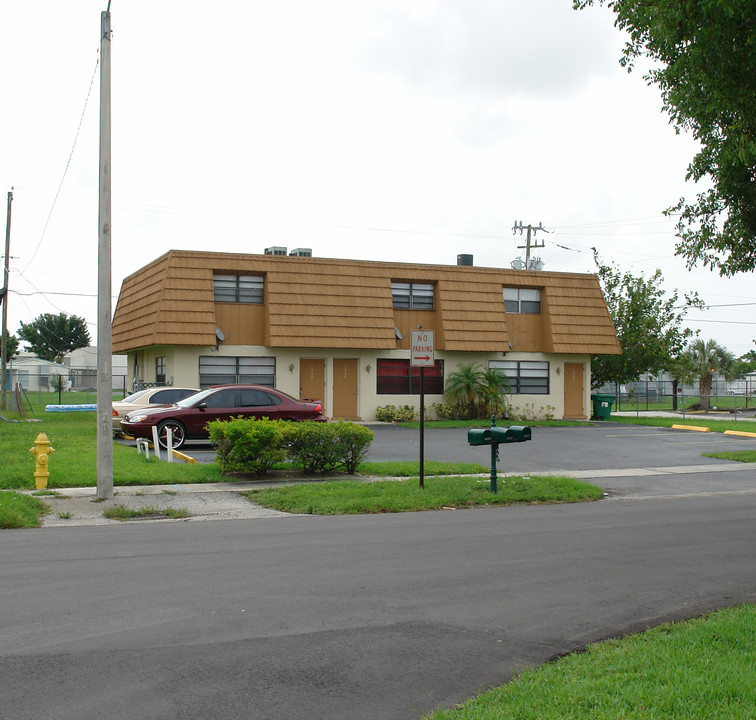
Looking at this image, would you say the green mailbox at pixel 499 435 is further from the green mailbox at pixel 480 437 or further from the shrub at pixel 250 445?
the shrub at pixel 250 445

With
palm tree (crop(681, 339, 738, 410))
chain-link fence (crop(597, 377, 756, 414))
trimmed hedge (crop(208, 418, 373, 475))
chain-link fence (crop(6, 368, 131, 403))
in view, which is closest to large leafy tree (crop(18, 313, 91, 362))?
chain-link fence (crop(6, 368, 131, 403))

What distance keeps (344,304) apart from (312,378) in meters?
3.04

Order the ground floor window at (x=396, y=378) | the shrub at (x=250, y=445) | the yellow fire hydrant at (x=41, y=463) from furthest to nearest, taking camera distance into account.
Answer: the ground floor window at (x=396, y=378) → the shrub at (x=250, y=445) → the yellow fire hydrant at (x=41, y=463)

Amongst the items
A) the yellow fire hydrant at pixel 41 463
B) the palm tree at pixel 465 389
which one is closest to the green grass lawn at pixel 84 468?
the yellow fire hydrant at pixel 41 463

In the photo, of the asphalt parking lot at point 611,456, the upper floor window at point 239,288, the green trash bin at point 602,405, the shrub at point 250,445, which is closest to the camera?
the shrub at point 250,445

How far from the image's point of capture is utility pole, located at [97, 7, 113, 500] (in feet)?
43.5

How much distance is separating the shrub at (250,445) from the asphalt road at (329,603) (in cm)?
393

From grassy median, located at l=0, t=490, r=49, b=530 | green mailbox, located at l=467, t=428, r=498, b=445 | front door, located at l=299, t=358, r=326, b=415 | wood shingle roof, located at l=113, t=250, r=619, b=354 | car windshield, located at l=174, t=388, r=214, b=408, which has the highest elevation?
wood shingle roof, located at l=113, t=250, r=619, b=354

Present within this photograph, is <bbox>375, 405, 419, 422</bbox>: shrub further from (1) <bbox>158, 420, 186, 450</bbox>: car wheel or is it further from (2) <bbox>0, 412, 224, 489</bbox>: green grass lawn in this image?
(2) <bbox>0, 412, 224, 489</bbox>: green grass lawn

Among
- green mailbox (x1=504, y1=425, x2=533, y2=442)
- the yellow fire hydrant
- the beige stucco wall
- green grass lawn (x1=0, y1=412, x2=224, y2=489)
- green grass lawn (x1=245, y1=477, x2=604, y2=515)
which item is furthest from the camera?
the beige stucco wall

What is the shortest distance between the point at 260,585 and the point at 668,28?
7.29 metres

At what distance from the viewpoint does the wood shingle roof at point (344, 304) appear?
29047 mm

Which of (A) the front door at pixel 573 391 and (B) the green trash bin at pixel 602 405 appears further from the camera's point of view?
(B) the green trash bin at pixel 602 405

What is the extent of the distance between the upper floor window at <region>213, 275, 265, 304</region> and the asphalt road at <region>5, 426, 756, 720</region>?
19.6 metres
